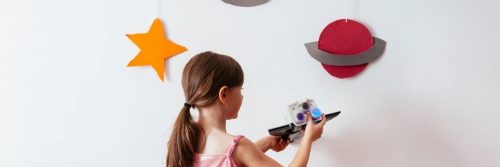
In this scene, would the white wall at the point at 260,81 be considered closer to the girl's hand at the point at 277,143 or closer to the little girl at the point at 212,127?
the girl's hand at the point at 277,143

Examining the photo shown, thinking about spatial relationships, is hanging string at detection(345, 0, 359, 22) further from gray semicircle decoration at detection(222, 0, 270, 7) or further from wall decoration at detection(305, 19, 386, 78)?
gray semicircle decoration at detection(222, 0, 270, 7)

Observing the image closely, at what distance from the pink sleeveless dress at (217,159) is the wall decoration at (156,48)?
13.5 inches

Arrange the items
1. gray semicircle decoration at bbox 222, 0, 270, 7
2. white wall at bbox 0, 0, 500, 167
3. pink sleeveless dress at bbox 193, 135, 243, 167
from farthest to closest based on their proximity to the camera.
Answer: gray semicircle decoration at bbox 222, 0, 270, 7, white wall at bbox 0, 0, 500, 167, pink sleeveless dress at bbox 193, 135, 243, 167

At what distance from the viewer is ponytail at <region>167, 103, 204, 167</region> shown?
2.99 feet

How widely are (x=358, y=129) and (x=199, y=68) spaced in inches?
15.6

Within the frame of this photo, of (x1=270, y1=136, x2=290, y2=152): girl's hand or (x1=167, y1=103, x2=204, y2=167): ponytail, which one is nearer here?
(x1=167, y1=103, x2=204, y2=167): ponytail

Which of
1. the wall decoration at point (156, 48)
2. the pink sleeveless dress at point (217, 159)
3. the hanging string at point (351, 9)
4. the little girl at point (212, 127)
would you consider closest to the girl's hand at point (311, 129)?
the little girl at point (212, 127)

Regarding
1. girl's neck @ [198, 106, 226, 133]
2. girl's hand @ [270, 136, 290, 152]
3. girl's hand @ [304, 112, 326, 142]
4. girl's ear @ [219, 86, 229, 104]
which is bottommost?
girl's hand @ [270, 136, 290, 152]

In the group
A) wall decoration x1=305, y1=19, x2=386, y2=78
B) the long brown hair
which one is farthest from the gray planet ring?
the long brown hair

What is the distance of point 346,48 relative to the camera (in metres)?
1.09

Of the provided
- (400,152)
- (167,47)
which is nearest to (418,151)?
(400,152)

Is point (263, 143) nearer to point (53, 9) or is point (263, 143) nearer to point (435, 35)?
point (435, 35)

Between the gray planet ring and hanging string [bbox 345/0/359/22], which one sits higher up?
hanging string [bbox 345/0/359/22]

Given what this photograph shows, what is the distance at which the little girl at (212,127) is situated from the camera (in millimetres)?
902
